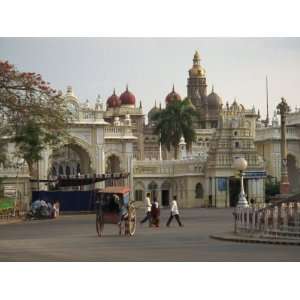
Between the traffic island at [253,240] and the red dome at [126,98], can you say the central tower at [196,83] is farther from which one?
the traffic island at [253,240]

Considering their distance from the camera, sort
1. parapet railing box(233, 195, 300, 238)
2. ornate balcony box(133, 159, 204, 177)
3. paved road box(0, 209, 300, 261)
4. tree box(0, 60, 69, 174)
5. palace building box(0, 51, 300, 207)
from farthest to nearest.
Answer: ornate balcony box(133, 159, 204, 177)
palace building box(0, 51, 300, 207)
tree box(0, 60, 69, 174)
parapet railing box(233, 195, 300, 238)
paved road box(0, 209, 300, 261)

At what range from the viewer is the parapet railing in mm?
19094

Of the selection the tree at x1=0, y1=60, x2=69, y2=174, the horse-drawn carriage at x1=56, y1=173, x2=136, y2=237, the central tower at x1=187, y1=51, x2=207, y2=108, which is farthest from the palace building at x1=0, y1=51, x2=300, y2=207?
the central tower at x1=187, y1=51, x2=207, y2=108

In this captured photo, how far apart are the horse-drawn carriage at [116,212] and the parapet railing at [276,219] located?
2.73m

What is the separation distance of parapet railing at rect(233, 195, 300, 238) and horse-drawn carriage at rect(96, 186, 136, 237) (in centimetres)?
273

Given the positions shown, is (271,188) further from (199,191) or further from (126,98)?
(126,98)

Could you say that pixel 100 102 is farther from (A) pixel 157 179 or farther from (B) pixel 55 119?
(B) pixel 55 119

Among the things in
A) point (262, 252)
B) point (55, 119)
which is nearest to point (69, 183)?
point (55, 119)

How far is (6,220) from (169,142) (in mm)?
27384

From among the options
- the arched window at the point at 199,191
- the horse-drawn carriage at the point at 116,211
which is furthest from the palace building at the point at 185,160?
the horse-drawn carriage at the point at 116,211

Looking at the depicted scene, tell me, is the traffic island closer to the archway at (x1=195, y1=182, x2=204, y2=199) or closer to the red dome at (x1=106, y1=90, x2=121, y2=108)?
the archway at (x1=195, y1=182, x2=204, y2=199)

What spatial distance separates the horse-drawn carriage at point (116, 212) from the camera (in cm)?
2175

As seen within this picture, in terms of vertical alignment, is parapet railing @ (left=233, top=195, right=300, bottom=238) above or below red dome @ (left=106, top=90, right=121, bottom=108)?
below

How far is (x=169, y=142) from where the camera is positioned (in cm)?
6078
